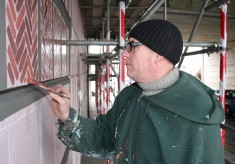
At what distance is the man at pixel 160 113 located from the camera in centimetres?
98

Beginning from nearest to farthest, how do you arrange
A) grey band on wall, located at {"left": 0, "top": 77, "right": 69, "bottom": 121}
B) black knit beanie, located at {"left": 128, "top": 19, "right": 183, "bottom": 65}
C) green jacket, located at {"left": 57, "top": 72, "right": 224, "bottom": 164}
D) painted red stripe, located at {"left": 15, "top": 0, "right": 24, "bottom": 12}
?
grey band on wall, located at {"left": 0, "top": 77, "right": 69, "bottom": 121} < painted red stripe, located at {"left": 15, "top": 0, "right": 24, "bottom": 12} < green jacket, located at {"left": 57, "top": 72, "right": 224, "bottom": 164} < black knit beanie, located at {"left": 128, "top": 19, "right": 183, "bottom": 65}

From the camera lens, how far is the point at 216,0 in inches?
93.4

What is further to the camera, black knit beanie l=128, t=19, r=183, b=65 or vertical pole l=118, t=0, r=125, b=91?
vertical pole l=118, t=0, r=125, b=91

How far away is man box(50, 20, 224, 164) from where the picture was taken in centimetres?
98

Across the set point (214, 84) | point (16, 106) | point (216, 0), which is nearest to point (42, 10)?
point (16, 106)

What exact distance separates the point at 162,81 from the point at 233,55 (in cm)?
1116

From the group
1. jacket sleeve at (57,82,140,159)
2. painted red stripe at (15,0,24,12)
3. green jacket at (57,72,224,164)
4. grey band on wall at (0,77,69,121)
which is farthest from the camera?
jacket sleeve at (57,82,140,159)

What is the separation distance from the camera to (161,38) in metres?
1.16

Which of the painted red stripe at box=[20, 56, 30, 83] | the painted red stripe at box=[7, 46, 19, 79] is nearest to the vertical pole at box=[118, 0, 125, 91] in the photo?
the painted red stripe at box=[20, 56, 30, 83]

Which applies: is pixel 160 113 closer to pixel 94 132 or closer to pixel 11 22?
pixel 94 132

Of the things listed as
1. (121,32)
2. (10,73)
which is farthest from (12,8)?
(121,32)

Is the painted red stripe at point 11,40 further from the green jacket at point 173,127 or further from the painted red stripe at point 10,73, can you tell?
the green jacket at point 173,127

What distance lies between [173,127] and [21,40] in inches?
25.8

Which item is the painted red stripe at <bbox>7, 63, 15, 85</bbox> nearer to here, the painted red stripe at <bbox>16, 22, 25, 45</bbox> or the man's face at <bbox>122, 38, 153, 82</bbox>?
the painted red stripe at <bbox>16, 22, 25, 45</bbox>
